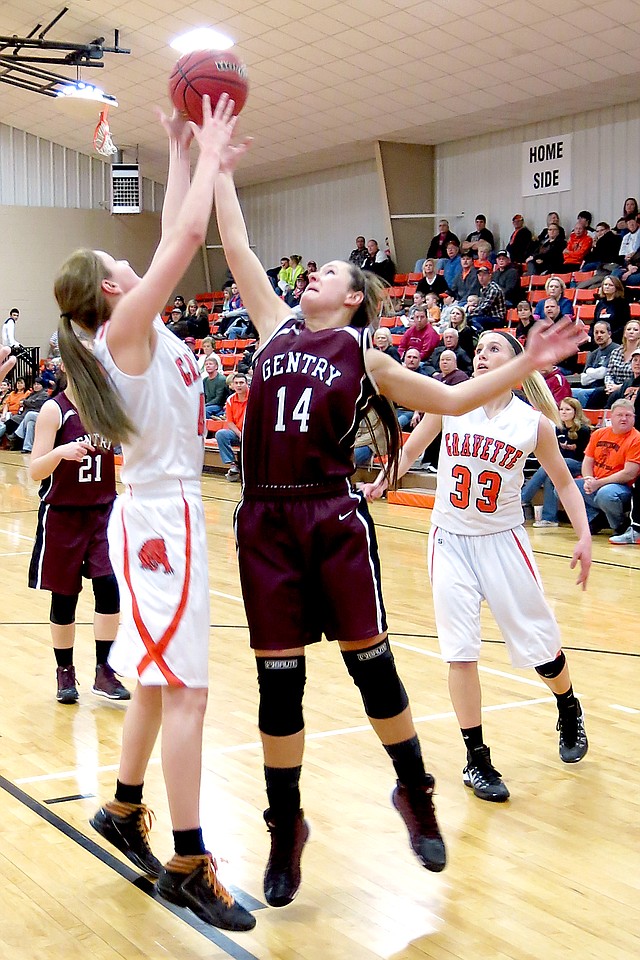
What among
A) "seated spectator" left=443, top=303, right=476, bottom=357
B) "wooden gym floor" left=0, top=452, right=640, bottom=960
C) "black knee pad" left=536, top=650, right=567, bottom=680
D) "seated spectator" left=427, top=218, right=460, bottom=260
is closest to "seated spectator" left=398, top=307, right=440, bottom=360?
"seated spectator" left=443, top=303, right=476, bottom=357

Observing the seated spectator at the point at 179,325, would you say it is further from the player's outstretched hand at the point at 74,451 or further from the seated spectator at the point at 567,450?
the player's outstretched hand at the point at 74,451

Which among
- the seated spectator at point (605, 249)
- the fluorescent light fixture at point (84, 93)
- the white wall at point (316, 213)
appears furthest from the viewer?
the white wall at point (316, 213)

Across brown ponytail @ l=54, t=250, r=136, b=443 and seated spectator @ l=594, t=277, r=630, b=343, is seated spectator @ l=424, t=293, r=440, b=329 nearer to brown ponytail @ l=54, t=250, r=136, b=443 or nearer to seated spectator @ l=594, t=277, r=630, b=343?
seated spectator @ l=594, t=277, r=630, b=343

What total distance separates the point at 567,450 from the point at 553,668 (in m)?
6.53

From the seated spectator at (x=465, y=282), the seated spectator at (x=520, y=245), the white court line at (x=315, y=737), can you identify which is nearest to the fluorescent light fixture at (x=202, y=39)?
the seated spectator at (x=465, y=282)

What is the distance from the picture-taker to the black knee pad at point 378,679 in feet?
9.57

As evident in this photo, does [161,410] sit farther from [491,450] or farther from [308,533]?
[491,450]

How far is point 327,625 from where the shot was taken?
9.57ft

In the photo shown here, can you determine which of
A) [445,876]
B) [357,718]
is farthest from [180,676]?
[357,718]

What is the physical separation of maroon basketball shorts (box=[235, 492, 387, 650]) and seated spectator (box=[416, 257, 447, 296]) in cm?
1372

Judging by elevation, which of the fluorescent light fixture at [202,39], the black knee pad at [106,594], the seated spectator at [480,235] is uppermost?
the fluorescent light fixture at [202,39]

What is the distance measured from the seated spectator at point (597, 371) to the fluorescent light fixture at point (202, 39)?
22.6 ft

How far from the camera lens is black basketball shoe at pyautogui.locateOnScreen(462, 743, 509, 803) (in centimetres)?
377

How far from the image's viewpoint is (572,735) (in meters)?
4.18
